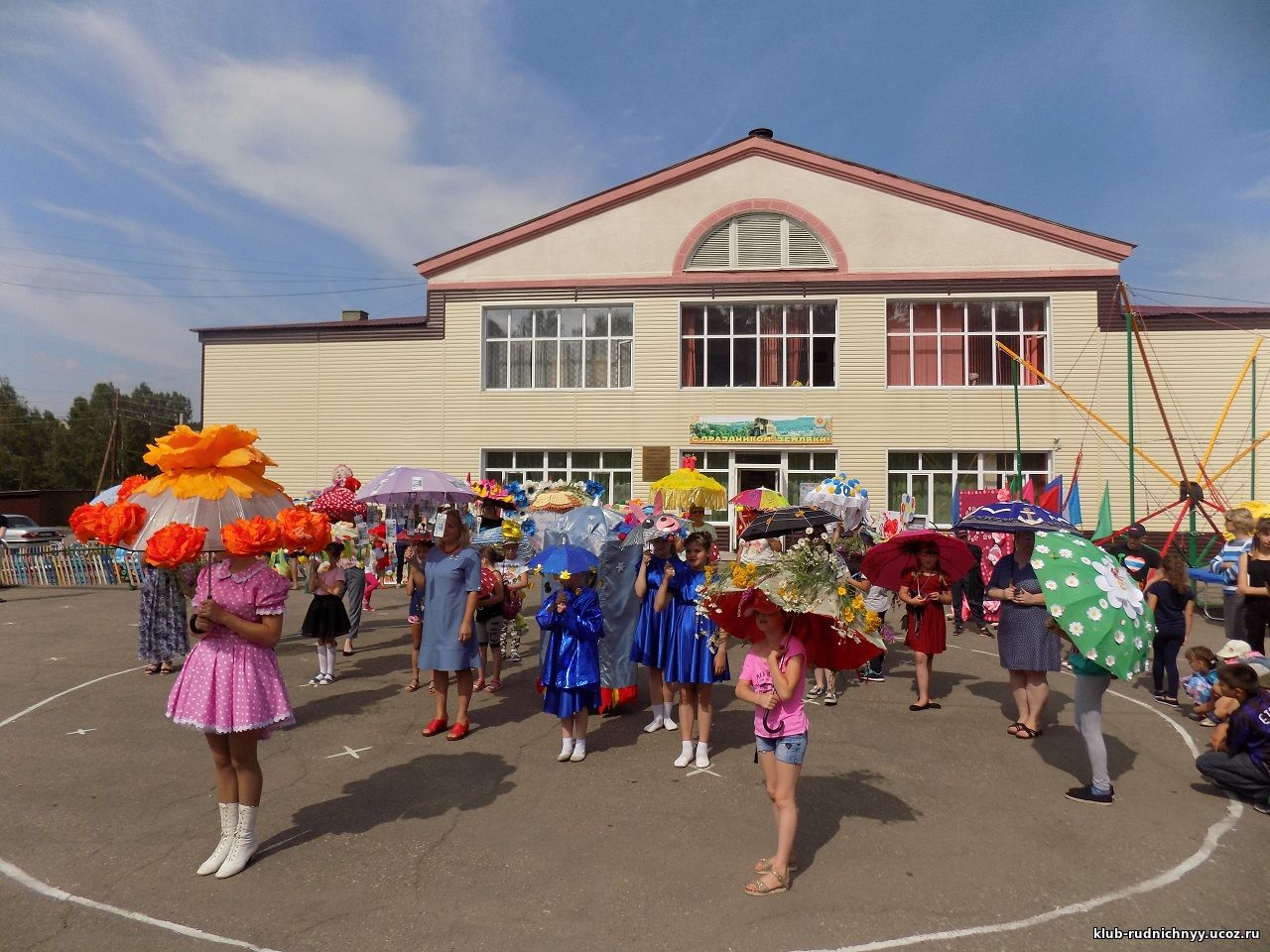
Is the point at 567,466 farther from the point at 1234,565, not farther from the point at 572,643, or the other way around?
the point at 572,643

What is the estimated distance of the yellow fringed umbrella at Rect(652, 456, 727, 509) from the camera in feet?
25.7

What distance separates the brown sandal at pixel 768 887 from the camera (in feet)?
13.0

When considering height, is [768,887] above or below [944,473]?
below

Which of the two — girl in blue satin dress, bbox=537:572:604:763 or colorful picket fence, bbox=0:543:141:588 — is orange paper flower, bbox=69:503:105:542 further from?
colorful picket fence, bbox=0:543:141:588

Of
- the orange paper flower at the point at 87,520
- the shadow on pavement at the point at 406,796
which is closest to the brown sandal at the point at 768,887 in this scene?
the shadow on pavement at the point at 406,796

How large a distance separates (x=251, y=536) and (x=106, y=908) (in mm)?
1994

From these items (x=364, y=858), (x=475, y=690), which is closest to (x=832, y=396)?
(x=475, y=690)

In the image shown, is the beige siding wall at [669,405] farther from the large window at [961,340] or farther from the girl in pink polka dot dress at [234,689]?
the girl in pink polka dot dress at [234,689]

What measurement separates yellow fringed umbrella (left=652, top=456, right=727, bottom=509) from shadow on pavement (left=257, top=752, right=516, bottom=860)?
3188 millimetres

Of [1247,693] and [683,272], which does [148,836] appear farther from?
[683,272]

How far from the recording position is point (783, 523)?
7809mm

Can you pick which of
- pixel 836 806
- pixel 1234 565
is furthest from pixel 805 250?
pixel 836 806

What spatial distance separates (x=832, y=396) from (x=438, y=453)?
1161cm

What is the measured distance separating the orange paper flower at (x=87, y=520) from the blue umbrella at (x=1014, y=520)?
6.32m
